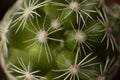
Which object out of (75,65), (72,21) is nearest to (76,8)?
(72,21)

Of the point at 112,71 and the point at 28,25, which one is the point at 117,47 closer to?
the point at 112,71

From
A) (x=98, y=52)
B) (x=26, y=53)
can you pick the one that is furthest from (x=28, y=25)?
(x=98, y=52)

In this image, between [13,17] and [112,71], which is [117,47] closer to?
[112,71]

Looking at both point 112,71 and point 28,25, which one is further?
point 112,71

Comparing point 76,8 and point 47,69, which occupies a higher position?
point 76,8

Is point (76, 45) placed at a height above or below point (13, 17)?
below

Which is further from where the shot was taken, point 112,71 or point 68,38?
point 112,71
